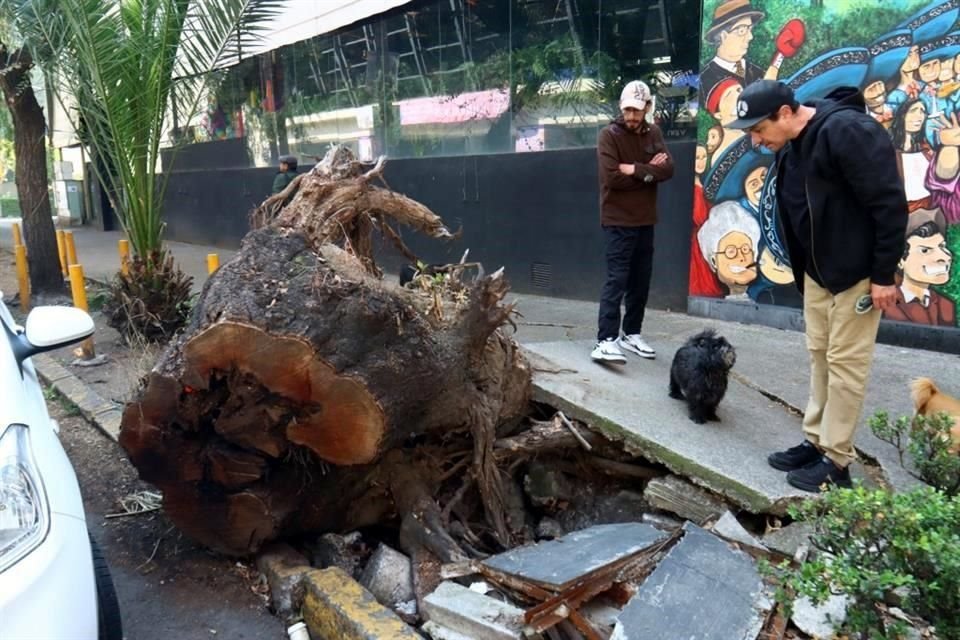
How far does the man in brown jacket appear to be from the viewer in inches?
187

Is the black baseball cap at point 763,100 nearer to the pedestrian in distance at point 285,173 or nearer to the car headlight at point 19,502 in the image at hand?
the car headlight at point 19,502

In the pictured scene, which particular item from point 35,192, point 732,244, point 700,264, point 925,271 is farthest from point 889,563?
point 35,192

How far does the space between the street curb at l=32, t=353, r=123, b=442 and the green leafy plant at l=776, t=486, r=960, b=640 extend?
429cm

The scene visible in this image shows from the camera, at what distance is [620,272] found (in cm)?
489

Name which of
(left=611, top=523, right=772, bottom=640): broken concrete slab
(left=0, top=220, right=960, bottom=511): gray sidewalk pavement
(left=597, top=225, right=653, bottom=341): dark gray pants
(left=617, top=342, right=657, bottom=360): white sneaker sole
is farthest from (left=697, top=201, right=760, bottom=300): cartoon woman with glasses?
(left=611, top=523, right=772, bottom=640): broken concrete slab

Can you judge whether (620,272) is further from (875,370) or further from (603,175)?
(875,370)

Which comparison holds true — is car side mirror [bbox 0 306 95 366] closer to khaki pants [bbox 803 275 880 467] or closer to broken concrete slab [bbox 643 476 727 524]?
broken concrete slab [bbox 643 476 727 524]

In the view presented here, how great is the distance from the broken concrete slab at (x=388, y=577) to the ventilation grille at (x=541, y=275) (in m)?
5.55

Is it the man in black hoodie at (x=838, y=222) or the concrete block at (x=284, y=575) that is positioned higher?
the man in black hoodie at (x=838, y=222)

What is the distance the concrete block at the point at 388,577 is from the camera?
3.43 meters

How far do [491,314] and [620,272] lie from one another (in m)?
1.43

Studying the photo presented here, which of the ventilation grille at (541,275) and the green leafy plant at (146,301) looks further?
the ventilation grille at (541,275)

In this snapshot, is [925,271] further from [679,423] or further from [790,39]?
[679,423]

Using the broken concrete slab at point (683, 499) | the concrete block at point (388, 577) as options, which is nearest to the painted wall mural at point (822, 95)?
the broken concrete slab at point (683, 499)
